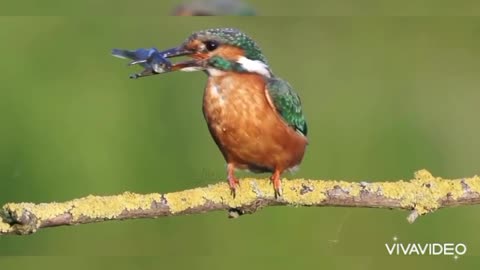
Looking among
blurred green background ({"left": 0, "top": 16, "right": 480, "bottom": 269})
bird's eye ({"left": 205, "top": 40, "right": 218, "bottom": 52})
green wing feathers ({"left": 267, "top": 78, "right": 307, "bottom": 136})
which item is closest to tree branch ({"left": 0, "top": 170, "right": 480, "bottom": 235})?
green wing feathers ({"left": 267, "top": 78, "right": 307, "bottom": 136})

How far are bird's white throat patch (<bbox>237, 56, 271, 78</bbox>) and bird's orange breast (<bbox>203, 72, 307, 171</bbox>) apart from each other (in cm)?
1

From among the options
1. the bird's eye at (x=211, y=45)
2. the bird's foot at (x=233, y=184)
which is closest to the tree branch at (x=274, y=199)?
the bird's foot at (x=233, y=184)

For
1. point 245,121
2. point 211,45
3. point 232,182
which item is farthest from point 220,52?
point 232,182

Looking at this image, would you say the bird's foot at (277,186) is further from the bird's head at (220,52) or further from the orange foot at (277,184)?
the bird's head at (220,52)

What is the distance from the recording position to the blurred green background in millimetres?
4137

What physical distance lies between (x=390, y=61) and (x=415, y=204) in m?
2.60

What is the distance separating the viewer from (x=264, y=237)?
4.13 metres

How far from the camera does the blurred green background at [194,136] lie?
4.14 meters

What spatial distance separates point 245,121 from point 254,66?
0.13m

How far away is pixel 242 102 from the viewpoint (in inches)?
120

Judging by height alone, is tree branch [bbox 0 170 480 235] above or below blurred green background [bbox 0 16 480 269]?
below

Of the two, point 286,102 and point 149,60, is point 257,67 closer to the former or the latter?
point 286,102

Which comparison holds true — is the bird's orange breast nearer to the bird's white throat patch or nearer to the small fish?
the bird's white throat patch

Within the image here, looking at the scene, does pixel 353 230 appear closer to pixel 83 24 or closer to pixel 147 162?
pixel 147 162
